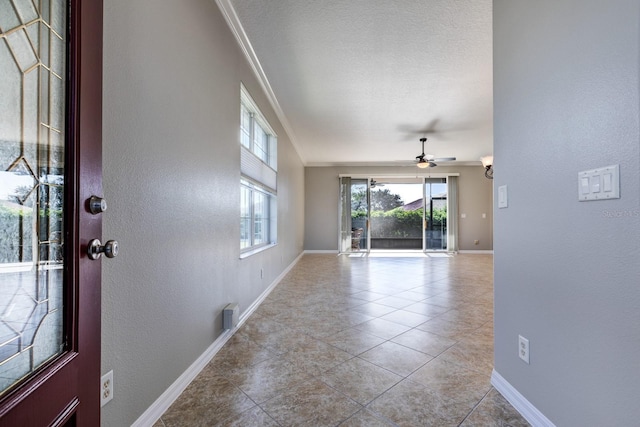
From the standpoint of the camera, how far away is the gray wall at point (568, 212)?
991 mm

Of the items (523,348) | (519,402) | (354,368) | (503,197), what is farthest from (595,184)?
(354,368)

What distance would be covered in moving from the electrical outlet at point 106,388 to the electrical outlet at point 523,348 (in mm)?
1935

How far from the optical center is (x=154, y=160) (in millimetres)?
1466

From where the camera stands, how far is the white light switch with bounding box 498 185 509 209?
5.44ft

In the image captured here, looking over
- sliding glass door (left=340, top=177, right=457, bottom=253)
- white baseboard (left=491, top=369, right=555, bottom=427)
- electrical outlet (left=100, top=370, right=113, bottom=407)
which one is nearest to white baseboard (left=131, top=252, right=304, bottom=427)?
electrical outlet (left=100, top=370, right=113, bottom=407)

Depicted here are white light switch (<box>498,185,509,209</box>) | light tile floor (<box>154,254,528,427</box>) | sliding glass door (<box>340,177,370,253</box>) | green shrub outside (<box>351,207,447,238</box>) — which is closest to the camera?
light tile floor (<box>154,254,528,427</box>)

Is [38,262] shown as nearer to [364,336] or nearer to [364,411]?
[364,411]

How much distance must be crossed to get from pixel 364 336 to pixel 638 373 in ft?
5.87

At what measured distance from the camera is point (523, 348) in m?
1.50

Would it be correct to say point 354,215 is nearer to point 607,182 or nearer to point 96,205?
point 607,182

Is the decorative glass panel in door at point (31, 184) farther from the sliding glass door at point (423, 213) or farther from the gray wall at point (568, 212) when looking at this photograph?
the sliding glass door at point (423, 213)

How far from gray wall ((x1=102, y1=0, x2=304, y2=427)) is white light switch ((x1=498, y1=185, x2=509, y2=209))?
1.92 m

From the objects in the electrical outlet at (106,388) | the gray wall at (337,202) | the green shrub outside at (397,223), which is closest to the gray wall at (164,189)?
the electrical outlet at (106,388)

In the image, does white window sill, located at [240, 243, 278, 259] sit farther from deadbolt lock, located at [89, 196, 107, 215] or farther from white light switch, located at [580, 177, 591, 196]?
white light switch, located at [580, 177, 591, 196]
